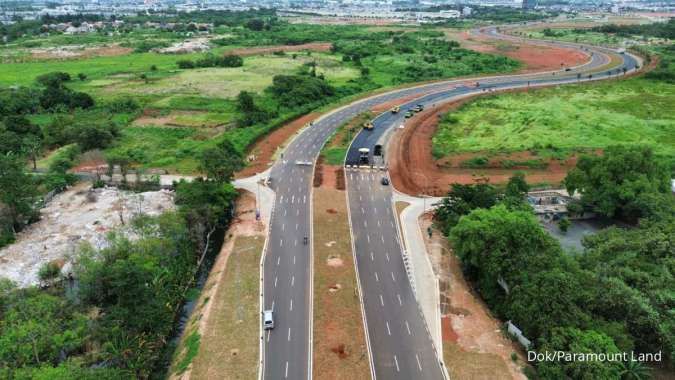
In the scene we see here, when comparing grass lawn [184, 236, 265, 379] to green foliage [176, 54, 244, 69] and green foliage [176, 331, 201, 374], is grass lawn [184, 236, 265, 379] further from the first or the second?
green foliage [176, 54, 244, 69]

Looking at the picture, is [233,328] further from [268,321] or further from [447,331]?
[447,331]

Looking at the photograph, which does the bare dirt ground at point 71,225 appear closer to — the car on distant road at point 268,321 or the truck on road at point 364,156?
the car on distant road at point 268,321

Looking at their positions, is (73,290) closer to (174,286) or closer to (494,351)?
(174,286)

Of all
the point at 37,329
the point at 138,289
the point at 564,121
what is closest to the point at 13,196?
the point at 37,329

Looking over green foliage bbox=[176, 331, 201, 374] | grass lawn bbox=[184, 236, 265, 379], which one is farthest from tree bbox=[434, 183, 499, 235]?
green foliage bbox=[176, 331, 201, 374]

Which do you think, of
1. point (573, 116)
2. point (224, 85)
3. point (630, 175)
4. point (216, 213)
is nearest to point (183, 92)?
point (224, 85)

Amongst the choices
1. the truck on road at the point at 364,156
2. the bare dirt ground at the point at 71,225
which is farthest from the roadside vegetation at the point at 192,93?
the truck on road at the point at 364,156
